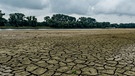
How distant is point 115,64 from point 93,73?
173 centimetres

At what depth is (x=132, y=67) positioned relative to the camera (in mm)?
8367

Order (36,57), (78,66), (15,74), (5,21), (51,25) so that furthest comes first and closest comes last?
(51,25) → (5,21) → (36,57) → (78,66) → (15,74)

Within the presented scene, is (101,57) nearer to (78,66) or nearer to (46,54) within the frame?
(78,66)

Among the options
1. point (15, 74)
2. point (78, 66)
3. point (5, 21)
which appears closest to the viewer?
point (15, 74)

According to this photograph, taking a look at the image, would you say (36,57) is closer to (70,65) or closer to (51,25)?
(70,65)

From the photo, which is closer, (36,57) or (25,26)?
(36,57)

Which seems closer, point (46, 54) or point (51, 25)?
point (46, 54)

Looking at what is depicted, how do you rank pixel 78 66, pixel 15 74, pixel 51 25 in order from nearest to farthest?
pixel 15 74 → pixel 78 66 → pixel 51 25

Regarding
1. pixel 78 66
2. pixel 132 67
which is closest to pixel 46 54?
pixel 78 66

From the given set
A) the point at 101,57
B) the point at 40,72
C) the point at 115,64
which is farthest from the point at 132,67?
the point at 40,72

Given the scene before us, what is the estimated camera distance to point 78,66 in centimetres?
826

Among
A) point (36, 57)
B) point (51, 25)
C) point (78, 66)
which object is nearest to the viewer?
point (78, 66)

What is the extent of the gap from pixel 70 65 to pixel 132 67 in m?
2.68

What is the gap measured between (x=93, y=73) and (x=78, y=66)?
0.95m
